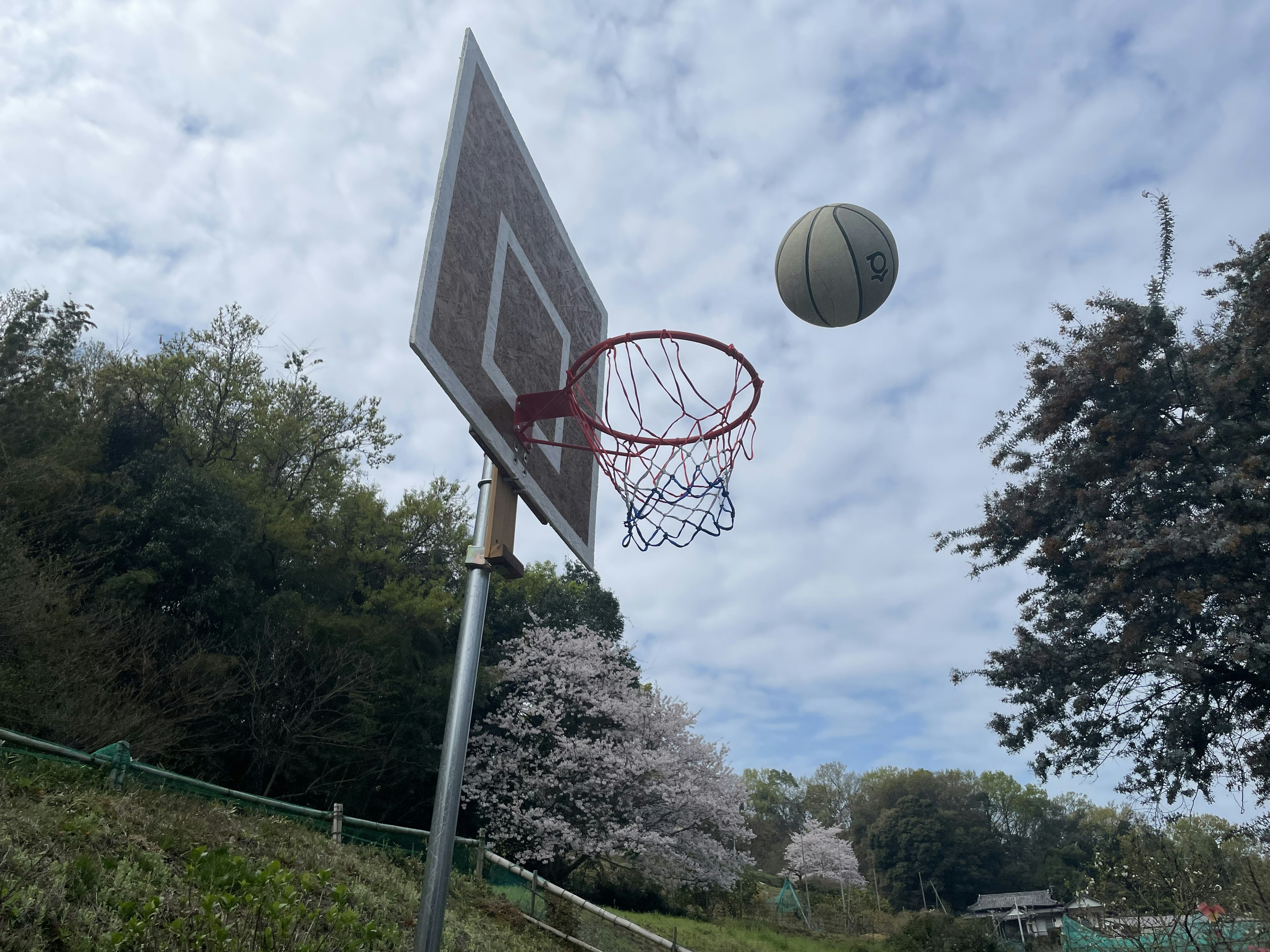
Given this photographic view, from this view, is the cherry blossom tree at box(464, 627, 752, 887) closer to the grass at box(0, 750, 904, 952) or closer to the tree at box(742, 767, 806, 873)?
the grass at box(0, 750, 904, 952)

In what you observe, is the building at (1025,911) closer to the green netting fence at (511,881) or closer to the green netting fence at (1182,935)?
the green netting fence at (511,881)

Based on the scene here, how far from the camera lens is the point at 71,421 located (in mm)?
15922

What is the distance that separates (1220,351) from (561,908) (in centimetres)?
1308

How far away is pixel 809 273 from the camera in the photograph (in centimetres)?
622

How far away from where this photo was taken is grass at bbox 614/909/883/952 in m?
15.8

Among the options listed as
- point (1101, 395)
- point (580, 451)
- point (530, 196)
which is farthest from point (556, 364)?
point (1101, 395)

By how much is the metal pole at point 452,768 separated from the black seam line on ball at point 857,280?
347 centimetres

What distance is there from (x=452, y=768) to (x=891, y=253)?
4.93m

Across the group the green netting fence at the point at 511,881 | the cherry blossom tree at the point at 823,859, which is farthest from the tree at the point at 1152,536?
the cherry blossom tree at the point at 823,859

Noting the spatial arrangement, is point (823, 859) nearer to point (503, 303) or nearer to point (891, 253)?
point (891, 253)

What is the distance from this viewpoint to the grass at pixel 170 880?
167 inches

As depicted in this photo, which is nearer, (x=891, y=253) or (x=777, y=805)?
(x=891, y=253)

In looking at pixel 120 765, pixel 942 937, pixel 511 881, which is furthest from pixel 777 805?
pixel 120 765

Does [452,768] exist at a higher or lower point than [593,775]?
lower
